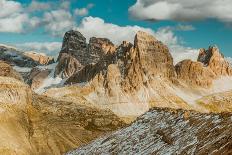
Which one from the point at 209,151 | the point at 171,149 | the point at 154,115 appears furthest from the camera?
the point at 154,115

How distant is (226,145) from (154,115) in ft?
80.9

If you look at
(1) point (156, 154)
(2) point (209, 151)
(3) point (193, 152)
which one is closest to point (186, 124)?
(1) point (156, 154)

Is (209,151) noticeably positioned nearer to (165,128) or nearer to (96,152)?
(165,128)

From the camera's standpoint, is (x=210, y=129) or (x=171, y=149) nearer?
(x=210, y=129)

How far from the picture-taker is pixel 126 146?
4591 cm

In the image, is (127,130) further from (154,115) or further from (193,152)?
(193,152)

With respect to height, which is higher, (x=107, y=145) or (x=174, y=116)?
(x=174, y=116)

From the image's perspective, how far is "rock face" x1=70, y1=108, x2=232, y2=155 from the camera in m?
30.2

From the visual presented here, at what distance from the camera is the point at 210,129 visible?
3362 centimetres

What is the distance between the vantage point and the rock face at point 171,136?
30.2m

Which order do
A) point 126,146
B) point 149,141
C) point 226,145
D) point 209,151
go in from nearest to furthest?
point 226,145 → point 209,151 → point 149,141 → point 126,146

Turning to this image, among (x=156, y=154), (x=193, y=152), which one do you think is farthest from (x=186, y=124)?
(x=193, y=152)

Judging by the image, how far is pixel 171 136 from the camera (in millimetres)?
38844

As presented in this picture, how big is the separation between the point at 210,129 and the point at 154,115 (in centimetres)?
1687
